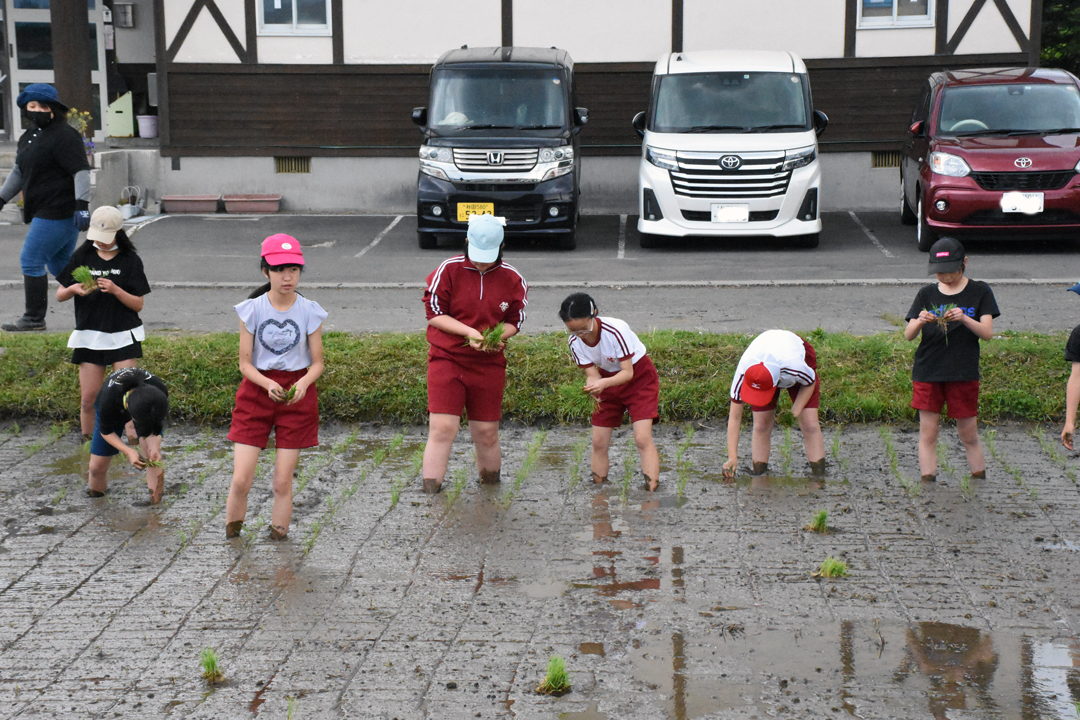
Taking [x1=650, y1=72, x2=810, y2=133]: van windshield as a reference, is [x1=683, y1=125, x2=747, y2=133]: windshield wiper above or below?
below

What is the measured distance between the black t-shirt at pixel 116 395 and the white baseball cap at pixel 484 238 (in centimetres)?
173

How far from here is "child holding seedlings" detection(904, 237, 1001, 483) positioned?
6367 millimetres

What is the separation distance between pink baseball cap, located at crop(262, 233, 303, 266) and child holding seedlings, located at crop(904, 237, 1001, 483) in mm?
3190

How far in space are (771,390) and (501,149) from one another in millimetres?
9110

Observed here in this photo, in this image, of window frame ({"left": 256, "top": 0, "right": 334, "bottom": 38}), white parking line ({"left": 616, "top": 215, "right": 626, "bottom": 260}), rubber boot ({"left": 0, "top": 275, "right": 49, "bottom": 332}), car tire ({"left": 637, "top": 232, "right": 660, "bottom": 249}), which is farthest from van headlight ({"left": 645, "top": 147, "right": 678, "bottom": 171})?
rubber boot ({"left": 0, "top": 275, "right": 49, "bottom": 332})

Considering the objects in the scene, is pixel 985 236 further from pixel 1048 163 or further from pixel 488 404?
pixel 488 404

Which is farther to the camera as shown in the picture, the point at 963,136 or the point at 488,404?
the point at 963,136

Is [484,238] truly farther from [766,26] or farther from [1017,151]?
[766,26]

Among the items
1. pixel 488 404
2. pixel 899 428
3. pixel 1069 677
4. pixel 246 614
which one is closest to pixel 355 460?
pixel 488 404

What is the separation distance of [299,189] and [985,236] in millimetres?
10893

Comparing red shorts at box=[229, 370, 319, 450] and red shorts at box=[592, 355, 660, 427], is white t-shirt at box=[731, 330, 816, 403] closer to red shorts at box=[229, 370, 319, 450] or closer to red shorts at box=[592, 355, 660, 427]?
red shorts at box=[592, 355, 660, 427]

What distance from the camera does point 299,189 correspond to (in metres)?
20.0

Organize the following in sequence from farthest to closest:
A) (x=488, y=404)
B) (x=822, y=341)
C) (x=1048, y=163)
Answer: (x=1048, y=163)
(x=822, y=341)
(x=488, y=404)

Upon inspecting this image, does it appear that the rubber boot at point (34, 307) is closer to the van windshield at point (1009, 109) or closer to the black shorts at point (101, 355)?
the black shorts at point (101, 355)
